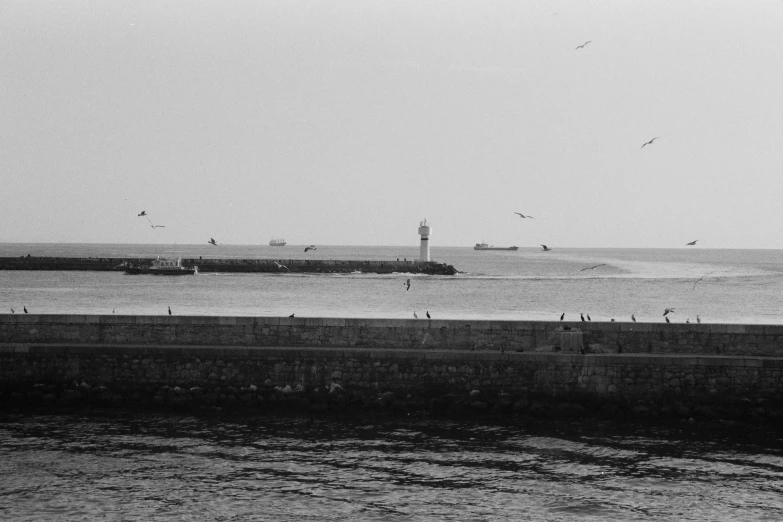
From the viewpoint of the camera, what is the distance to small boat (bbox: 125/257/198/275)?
7675cm

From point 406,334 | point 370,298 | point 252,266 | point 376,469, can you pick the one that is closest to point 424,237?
point 252,266

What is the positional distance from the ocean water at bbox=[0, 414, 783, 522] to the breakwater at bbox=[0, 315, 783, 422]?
113 cm

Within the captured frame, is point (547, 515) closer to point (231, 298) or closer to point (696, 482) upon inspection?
point (696, 482)

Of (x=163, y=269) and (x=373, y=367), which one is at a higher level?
(x=163, y=269)

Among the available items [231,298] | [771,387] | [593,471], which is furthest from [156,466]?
[231,298]

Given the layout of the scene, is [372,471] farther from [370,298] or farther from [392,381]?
[370,298]

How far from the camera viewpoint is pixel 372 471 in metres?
13.9

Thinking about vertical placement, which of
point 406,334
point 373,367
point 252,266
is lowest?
point 373,367

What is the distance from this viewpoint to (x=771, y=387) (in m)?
17.7

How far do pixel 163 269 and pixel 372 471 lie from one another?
65.8 m

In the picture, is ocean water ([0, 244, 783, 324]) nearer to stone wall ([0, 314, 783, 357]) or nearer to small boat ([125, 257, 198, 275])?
small boat ([125, 257, 198, 275])

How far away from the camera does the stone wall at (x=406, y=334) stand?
18844 millimetres

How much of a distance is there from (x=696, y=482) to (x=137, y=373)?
11.5m

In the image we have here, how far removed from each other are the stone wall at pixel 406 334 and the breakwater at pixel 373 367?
2 cm
